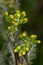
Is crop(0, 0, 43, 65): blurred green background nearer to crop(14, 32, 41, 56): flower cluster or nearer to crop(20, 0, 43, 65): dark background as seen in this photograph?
crop(20, 0, 43, 65): dark background

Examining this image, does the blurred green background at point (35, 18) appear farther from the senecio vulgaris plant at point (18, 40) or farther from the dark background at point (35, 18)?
the senecio vulgaris plant at point (18, 40)

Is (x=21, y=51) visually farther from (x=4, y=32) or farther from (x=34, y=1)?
(x=34, y=1)

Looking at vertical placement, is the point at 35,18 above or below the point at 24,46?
above

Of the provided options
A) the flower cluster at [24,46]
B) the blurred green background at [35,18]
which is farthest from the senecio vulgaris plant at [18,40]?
the blurred green background at [35,18]

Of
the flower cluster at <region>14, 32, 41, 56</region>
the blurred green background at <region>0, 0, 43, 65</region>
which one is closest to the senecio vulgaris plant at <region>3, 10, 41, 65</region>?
the flower cluster at <region>14, 32, 41, 56</region>

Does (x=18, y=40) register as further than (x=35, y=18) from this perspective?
No

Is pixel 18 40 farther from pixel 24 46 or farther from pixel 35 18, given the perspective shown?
pixel 35 18

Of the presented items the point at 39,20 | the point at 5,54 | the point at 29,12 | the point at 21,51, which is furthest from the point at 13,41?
the point at 39,20

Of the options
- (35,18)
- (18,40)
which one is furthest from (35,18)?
(18,40)
